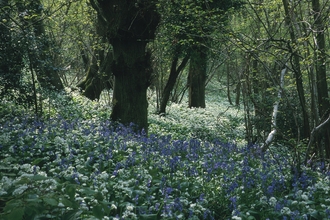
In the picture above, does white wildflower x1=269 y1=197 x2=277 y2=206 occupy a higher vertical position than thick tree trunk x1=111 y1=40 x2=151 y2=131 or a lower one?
lower

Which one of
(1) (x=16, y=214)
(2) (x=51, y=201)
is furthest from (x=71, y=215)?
(1) (x=16, y=214)

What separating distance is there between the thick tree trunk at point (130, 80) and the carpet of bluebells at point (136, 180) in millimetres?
1372

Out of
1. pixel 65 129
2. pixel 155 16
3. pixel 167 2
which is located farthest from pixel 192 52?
pixel 65 129

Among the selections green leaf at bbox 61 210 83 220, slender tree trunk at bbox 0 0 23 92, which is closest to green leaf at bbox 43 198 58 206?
green leaf at bbox 61 210 83 220

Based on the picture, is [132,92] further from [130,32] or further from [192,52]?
[192,52]

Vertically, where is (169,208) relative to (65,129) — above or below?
below

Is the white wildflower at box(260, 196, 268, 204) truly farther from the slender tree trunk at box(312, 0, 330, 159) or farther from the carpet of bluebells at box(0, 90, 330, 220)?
the slender tree trunk at box(312, 0, 330, 159)

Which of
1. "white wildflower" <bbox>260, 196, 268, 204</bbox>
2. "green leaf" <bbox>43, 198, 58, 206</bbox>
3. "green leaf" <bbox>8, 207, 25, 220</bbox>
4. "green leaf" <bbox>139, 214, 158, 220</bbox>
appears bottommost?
"white wildflower" <bbox>260, 196, 268, 204</bbox>

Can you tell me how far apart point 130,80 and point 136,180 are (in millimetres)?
5241

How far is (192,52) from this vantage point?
17531 millimetres

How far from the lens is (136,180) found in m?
5.03

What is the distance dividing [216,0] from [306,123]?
8476 millimetres

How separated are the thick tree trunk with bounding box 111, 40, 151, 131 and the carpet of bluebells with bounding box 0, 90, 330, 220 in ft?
4.50

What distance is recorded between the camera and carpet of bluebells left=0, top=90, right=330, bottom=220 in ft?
12.1
